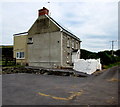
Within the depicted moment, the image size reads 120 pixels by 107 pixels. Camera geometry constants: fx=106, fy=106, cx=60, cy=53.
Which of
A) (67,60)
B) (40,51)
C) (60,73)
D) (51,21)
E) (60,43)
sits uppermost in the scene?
(51,21)

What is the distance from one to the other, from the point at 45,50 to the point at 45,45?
86 cm

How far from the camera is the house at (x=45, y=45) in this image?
17064 millimetres

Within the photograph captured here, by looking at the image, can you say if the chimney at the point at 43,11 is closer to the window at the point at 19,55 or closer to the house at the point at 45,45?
the house at the point at 45,45

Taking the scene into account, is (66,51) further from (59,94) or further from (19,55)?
(59,94)

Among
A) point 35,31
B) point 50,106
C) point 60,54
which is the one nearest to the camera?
point 50,106

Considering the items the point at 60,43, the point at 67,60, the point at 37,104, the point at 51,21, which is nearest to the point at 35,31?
the point at 51,21

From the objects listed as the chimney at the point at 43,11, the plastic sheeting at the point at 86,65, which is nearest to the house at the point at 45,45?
the chimney at the point at 43,11

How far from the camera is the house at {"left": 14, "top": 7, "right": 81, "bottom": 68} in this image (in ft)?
56.0

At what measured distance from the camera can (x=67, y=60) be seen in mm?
18672

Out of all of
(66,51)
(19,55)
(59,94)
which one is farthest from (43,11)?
(59,94)

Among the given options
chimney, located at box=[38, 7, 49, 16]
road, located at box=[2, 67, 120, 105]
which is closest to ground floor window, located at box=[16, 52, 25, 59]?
chimney, located at box=[38, 7, 49, 16]

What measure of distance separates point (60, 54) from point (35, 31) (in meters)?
6.87

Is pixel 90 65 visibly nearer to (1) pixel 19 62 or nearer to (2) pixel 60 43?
(2) pixel 60 43

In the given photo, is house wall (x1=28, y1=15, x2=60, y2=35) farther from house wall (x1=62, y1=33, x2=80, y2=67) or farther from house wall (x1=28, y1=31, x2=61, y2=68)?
house wall (x1=62, y1=33, x2=80, y2=67)
